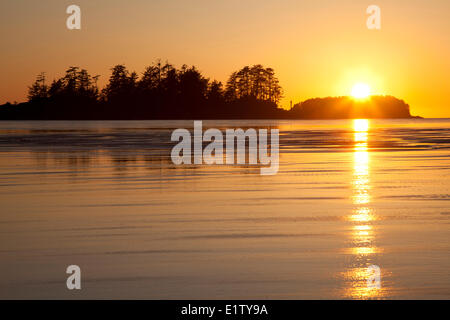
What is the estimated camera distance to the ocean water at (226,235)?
285 inches

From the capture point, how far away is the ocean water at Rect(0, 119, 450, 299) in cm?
725

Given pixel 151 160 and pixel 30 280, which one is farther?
pixel 151 160

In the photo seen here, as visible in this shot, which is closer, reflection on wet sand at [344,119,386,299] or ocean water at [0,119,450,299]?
reflection on wet sand at [344,119,386,299]

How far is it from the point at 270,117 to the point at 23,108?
67.4 meters

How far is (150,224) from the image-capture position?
1076cm

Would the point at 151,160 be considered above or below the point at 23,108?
below

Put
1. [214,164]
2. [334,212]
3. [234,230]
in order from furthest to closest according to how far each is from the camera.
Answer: [214,164], [334,212], [234,230]

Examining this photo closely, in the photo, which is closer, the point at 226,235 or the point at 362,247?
the point at 362,247

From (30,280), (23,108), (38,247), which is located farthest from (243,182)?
(23,108)

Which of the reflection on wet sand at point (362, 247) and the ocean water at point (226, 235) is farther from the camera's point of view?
the ocean water at point (226, 235)

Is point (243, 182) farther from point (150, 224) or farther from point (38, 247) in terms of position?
point (38, 247)

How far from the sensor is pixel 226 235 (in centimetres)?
987
